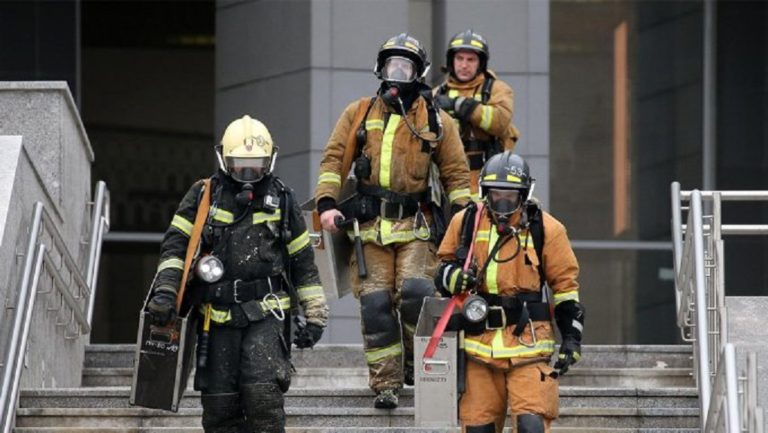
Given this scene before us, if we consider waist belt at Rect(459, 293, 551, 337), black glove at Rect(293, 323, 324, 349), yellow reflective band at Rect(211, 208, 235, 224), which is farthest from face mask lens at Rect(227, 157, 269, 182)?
waist belt at Rect(459, 293, 551, 337)

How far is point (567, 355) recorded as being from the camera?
37.7ft

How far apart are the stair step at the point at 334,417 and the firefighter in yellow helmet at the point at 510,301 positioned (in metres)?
1.26

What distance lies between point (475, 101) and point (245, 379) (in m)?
3.15

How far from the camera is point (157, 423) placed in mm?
12883

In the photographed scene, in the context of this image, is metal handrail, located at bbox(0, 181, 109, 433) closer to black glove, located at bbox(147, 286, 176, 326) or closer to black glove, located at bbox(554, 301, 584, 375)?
black glove, located at bbox(147, 286, 176, 326)

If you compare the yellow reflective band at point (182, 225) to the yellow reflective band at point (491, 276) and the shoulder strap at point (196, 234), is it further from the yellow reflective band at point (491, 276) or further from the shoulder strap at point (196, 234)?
the yellow reflective band at point (491, 276)

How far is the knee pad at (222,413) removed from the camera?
11.7 metres

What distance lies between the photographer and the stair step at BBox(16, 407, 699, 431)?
12773mm

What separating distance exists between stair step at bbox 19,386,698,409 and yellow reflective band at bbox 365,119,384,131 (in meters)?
1.54

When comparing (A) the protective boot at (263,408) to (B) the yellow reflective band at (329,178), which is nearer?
(A) the protective boot at (263,408)

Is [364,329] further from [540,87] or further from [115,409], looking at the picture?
[540,87]

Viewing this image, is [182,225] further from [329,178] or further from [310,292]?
[329,178]

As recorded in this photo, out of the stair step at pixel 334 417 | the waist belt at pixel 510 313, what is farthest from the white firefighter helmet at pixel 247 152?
the stair step at pixel 334 417

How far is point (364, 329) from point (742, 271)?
1035cm
